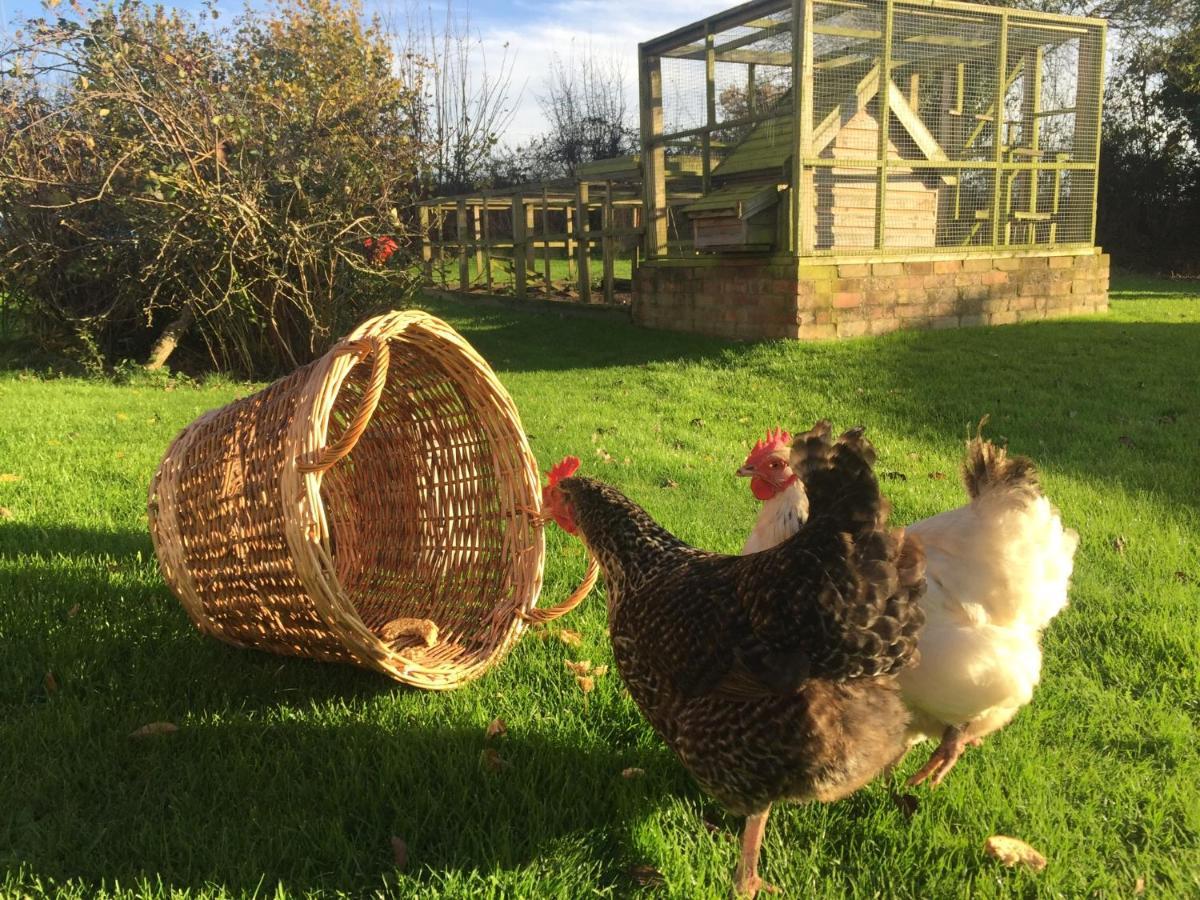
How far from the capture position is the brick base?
8344mm

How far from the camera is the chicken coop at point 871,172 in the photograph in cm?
820

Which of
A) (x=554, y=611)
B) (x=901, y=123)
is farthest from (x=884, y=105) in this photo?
(x=554, y=611)

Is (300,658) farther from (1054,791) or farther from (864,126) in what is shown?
(864,126)

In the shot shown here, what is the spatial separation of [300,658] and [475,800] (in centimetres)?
95

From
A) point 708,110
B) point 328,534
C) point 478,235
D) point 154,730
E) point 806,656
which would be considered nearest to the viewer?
point 806,656

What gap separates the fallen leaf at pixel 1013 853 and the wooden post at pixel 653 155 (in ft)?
29.6

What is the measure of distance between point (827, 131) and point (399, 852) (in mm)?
7987

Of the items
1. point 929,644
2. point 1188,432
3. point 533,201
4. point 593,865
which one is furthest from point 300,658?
point 533,201

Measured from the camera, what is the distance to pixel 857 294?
336 inches

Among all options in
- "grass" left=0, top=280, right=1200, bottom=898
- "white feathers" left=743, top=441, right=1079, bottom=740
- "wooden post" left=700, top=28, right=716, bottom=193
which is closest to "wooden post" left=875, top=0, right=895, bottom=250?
"wooden post" left=700, top=28, right=716, bottom=193

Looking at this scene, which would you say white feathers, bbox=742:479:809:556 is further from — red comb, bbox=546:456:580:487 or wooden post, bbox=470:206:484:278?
wooden post, bbox=470:206:484:278

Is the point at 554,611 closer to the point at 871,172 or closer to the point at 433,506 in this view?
the point at 433,506

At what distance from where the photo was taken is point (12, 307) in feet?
29.4

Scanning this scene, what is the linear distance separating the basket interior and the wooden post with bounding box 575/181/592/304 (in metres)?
8.89
